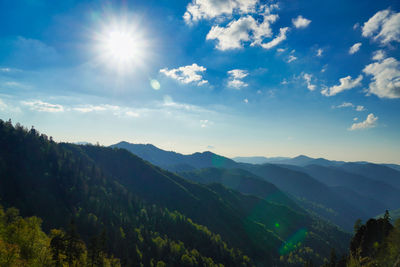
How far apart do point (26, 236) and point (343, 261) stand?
115 meters

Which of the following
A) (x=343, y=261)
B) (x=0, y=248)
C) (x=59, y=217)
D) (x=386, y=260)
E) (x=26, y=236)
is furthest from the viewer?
(x=59, y=217)

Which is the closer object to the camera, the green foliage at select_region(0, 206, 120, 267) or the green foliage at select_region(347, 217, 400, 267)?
the green foliage at select_region(0, 206, 120, 267)

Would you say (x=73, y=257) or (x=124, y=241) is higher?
(x=73, y=257)

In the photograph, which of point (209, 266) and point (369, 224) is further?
point (209, 266)

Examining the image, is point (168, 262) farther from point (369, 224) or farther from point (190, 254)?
point (369, 224)

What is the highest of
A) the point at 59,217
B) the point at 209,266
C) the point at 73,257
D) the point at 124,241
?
the point at 73,257

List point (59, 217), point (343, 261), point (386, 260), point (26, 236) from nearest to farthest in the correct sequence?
point (386, 260), point (26, 236), point (343, 261), point (59, 217)

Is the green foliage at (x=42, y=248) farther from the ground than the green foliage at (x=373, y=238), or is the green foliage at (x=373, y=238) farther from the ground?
the green foliage at (x=373, y=238)

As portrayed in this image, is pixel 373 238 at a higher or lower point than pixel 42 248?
higher

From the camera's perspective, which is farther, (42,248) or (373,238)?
(373,238)

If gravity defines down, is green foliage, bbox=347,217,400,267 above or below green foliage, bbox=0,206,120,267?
above

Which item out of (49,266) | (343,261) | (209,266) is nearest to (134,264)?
(209,266)

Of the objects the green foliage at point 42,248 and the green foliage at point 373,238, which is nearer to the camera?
the green foliage at point 42,248

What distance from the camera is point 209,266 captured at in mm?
186625
